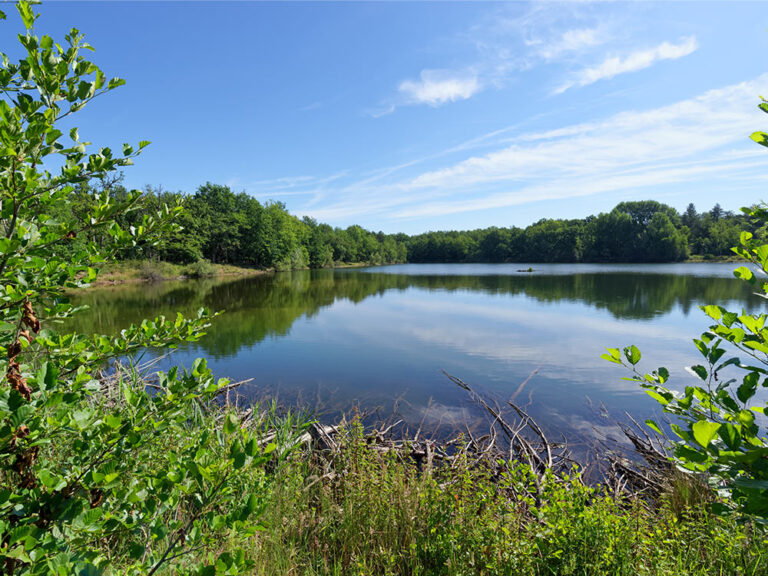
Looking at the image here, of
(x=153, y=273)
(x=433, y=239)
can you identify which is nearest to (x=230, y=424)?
(x=153, y=273)

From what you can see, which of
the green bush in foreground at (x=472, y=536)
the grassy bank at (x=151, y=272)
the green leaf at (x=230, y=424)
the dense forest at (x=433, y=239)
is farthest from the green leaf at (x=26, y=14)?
the dense forest at (x=433, y=239)

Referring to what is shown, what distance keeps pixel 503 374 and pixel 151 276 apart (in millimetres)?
43034

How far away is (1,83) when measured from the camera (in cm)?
144

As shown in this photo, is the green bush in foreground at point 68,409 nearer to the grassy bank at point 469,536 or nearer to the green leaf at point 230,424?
the green leaf at point 230,424

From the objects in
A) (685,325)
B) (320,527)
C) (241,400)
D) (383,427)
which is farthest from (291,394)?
(685,325)

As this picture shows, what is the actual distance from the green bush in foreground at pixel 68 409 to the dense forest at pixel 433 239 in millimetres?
45005

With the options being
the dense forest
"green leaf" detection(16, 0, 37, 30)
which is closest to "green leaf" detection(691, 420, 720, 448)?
"green leaf" detection(16, 0, 37, 30)

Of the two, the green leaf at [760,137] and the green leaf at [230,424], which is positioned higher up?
the green leaf at [760,137]

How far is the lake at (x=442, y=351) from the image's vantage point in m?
8.41

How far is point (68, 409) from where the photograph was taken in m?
1.19

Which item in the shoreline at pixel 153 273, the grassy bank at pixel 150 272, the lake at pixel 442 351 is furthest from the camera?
the grassy bank at pixel 150 272

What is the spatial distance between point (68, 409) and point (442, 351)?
1231 centimetres

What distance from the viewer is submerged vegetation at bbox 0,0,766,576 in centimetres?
121

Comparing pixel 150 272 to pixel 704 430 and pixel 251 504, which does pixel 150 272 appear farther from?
pixel 704 430
